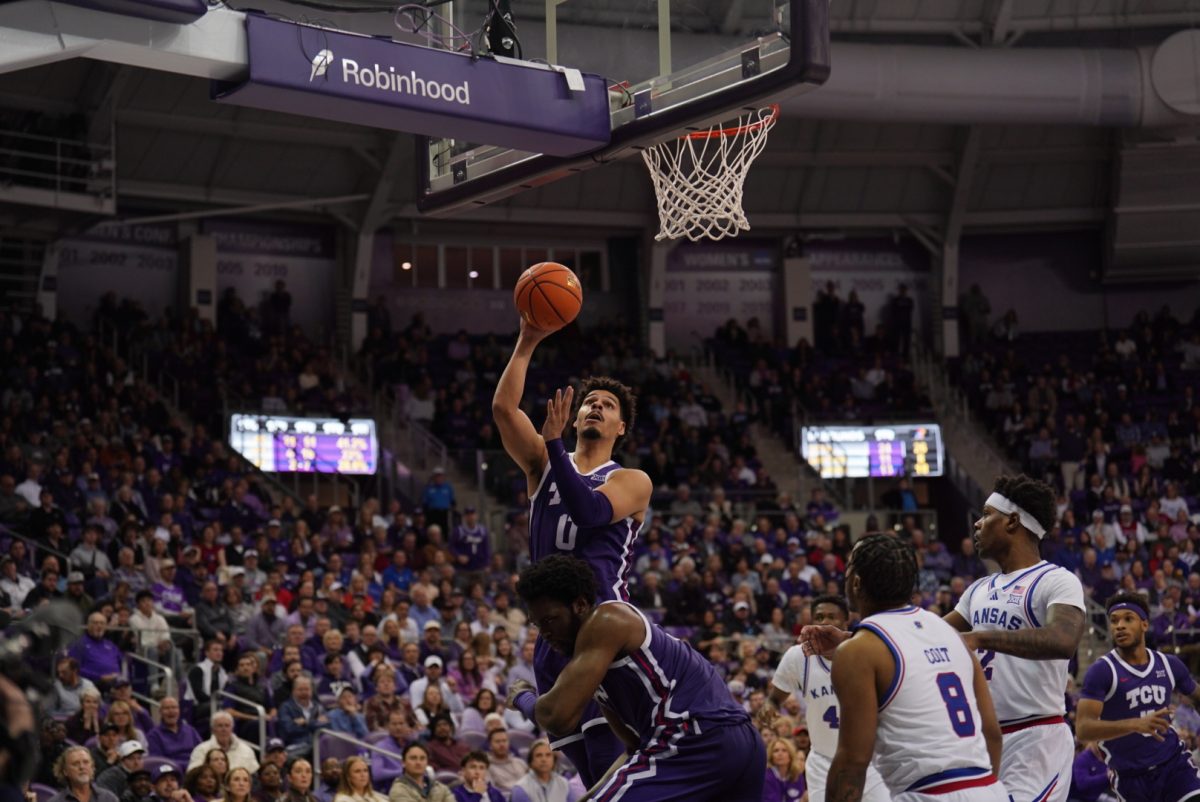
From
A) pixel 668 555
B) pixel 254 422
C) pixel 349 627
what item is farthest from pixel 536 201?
pixel 349 627

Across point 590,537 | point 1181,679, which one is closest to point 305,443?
point 1181,679

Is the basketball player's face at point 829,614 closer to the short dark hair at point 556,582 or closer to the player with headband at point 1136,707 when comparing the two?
the player with headband at point 1136,707

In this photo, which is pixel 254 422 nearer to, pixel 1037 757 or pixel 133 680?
pixel 133 680

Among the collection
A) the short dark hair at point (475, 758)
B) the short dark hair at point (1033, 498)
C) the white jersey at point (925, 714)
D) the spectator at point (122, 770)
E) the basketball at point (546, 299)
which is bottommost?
the short dark hair at point (475, 758)

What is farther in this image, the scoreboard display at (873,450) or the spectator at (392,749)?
the scoreboard display at (873,450)

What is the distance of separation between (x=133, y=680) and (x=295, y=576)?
13.2 feet

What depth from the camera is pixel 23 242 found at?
25531mm

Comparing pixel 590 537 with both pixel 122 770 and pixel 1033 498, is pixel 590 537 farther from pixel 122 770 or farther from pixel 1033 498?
pixel 122 770

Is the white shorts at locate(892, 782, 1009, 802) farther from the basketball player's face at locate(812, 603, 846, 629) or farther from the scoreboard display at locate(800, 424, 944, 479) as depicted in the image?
the scoreboard display at locate(800, 424, 944, 479)

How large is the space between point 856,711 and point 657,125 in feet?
16.3

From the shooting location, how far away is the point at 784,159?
30.6 meters

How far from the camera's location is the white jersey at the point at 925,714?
549cm

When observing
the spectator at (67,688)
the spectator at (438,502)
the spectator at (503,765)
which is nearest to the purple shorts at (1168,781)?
the spectator at (503,765)

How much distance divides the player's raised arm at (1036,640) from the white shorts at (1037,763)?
58cm
